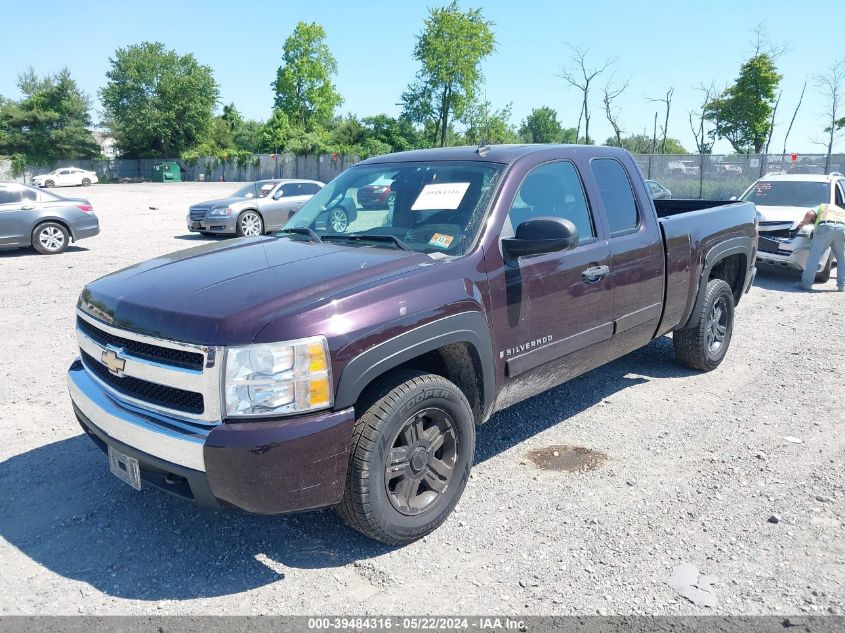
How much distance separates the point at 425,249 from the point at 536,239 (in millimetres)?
606

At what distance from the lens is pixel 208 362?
2.77 m

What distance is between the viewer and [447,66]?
6191 centimetres

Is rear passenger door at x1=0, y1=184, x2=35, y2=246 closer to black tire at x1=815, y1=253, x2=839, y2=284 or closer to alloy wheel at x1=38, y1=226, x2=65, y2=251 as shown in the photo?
alloy wheel at x1=38, y1=226, x2=65, y2=251

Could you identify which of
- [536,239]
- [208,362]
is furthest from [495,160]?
[208,362]

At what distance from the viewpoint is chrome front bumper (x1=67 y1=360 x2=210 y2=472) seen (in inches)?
110

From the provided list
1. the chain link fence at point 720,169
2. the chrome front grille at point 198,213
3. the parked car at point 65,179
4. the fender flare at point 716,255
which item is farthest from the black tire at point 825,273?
the parked car at point 65,179

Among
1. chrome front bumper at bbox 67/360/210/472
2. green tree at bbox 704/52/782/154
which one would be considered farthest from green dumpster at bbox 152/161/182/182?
chrome front bumper at bbox 67/360/210/472

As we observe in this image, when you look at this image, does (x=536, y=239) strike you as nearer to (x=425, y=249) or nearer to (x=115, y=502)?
(x=425, y=249)

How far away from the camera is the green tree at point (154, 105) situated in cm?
6825

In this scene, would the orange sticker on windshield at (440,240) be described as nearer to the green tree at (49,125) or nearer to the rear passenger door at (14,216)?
the rear passenger door at (14,216)

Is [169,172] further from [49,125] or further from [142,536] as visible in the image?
[142,536]

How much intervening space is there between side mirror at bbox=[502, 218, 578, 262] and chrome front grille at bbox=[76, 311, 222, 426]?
1734 millimetres

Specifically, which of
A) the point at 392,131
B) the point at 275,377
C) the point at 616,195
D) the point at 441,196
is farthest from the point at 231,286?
the point at 392,131

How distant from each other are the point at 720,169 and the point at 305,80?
59007 millimetres
